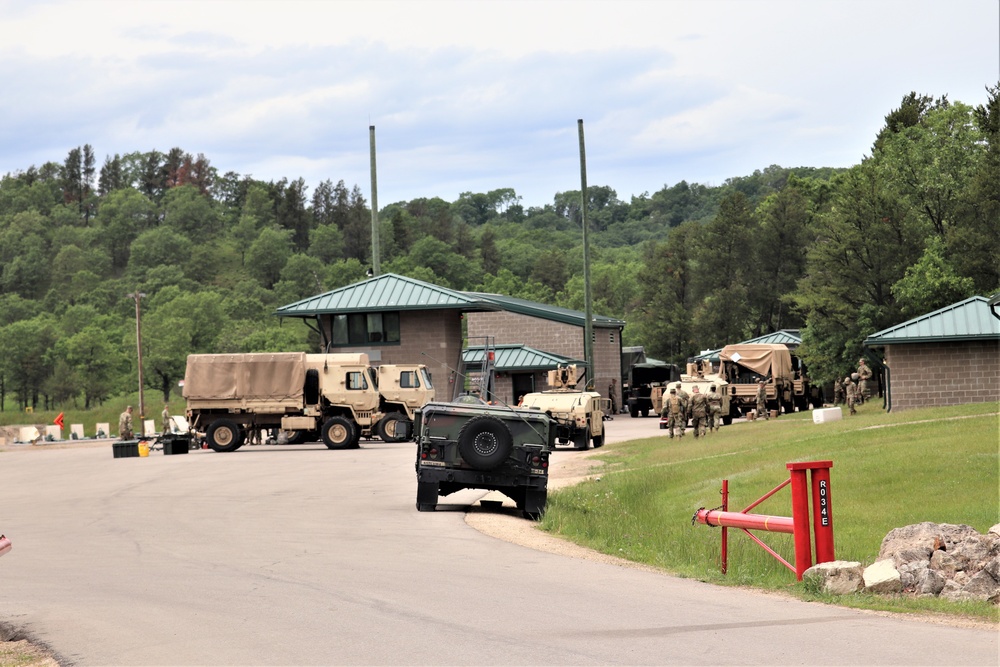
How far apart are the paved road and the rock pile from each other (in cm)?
60

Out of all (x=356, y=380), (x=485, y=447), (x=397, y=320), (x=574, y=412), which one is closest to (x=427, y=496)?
(x=485, y=447)

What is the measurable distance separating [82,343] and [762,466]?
88305mm

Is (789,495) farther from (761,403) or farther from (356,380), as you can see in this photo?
(761,403)

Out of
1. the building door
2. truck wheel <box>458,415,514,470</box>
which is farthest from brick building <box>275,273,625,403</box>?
truck wheel <box>458,415,514,470</box>

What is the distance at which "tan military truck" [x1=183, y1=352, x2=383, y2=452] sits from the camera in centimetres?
4341

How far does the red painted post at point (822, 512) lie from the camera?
12195 millimetres

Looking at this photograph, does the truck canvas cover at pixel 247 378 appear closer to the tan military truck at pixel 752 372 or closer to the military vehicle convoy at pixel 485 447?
the tan military truck at pixel 752 372

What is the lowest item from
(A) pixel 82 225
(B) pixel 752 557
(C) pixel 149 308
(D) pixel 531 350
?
→ (B) pixel 752 557

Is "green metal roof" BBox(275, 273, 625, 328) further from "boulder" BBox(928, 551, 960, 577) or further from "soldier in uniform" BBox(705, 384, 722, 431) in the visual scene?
"boulder" BBox(928, 551, 960, 577)

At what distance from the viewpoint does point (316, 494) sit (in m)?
24.4

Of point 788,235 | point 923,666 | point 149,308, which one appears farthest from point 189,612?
point 149,308

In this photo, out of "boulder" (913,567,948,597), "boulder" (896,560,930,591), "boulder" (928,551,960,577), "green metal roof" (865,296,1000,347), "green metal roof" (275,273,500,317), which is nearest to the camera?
"boulder" (913,567,948,597)

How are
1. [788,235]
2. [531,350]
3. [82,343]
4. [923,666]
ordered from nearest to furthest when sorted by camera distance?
[923,666] < [531,350] < [788,235] < [82,343]

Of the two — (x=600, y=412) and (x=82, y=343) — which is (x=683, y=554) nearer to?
(x=600, y=412)
